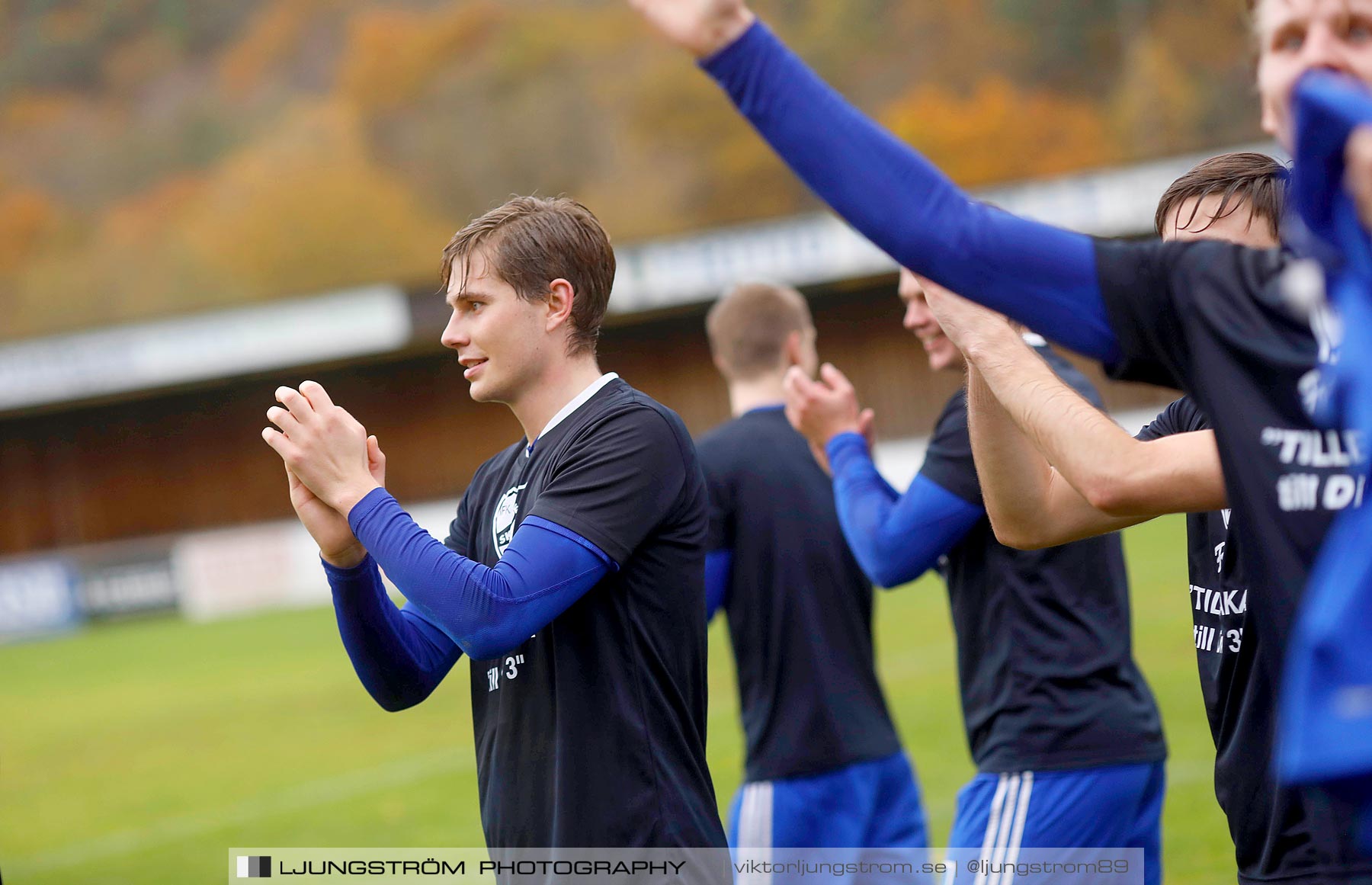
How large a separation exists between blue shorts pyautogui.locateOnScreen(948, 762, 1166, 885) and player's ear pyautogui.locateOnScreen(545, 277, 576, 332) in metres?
1.96

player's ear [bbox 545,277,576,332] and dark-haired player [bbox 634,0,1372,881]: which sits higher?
player's ear [bbox 545,277,576,332]

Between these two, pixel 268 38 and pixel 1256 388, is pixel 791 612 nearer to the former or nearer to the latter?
pixel 1256 388

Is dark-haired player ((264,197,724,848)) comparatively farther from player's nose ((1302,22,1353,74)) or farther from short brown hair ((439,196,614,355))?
player's nose ((1302,22,1353,74))

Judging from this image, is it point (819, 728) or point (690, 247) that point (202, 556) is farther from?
point (819, 728)

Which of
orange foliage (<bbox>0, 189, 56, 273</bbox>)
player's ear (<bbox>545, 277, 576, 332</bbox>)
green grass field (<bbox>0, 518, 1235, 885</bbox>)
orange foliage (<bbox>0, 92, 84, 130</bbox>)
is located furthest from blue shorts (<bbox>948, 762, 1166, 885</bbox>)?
orange foliage (<bbox>0, 92, 84, 130</bbox>)

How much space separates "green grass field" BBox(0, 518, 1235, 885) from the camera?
7.93 metres

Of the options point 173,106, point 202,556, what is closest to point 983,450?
point 202,556

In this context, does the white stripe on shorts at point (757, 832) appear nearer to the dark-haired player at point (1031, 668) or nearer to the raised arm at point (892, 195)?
the dark-haired player at point (1031, 668)

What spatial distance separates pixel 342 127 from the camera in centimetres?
3794

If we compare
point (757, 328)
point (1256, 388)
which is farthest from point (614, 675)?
point (757, 328)

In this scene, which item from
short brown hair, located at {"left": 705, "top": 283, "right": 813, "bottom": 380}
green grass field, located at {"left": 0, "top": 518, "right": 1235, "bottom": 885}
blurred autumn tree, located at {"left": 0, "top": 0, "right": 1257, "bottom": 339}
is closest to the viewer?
short brown hair, located at {"left": 705, "top": 283, "right": 813, "bottom": 380}

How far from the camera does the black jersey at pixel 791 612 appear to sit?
4.64m

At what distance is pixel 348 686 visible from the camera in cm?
1412

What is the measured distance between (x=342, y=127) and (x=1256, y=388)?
38888 mm
